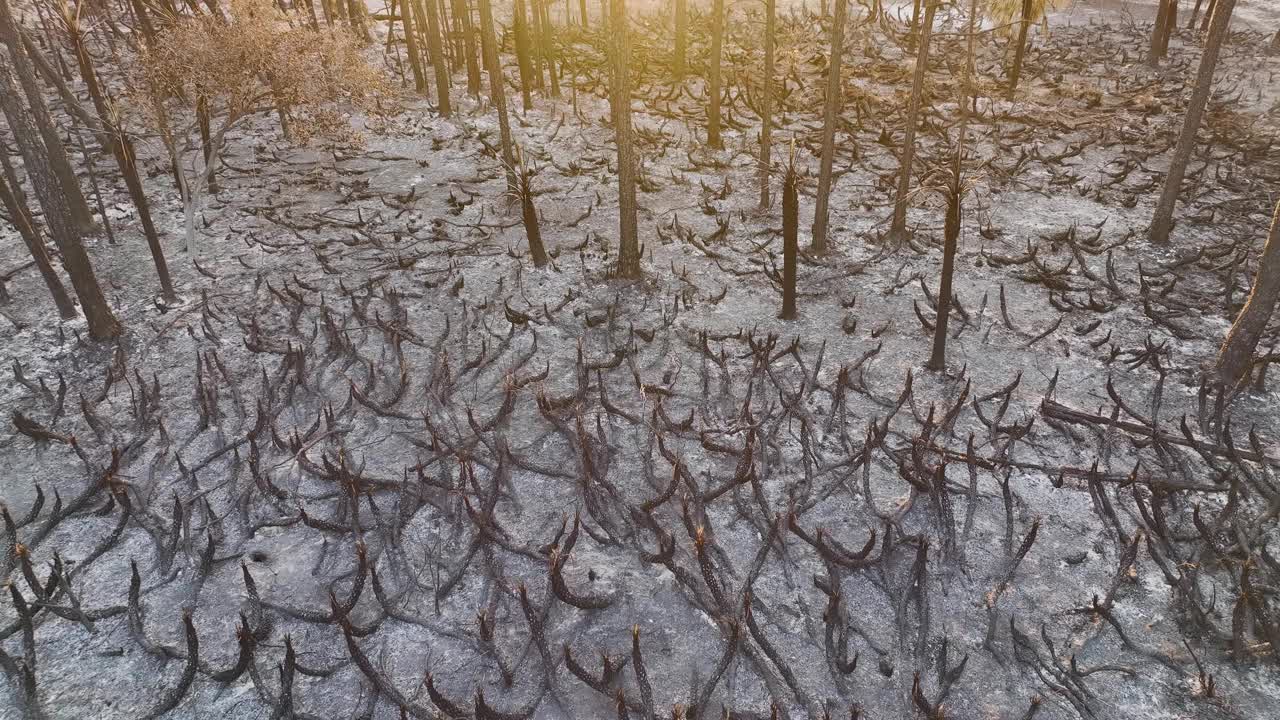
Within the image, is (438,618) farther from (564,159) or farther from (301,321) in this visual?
(564,159)

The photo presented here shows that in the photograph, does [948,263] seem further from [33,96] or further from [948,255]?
[33,96]

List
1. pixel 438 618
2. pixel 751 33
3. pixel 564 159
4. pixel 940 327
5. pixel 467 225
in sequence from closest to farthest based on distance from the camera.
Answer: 1. pixel 438 618
2. pixel 940 327
3. pixel 467 225
4. pixel 564 159
5. pixel 751 33

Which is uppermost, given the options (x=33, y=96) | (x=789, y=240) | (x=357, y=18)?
(x=357, y=18)

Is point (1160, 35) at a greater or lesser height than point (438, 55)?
lesser

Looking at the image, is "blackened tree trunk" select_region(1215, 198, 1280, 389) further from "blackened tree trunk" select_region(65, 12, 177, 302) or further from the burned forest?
"blackened tree trunk" select_region(65, 12, 177, 302)

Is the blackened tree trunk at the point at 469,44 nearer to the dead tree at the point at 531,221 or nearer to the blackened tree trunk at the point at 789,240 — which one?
the dead tree at the point at 531,221

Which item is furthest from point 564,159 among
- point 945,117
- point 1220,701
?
point 1220,701

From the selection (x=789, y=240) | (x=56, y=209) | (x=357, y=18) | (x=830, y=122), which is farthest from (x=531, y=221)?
(x=357, y=18)

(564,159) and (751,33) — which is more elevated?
(751,33)
